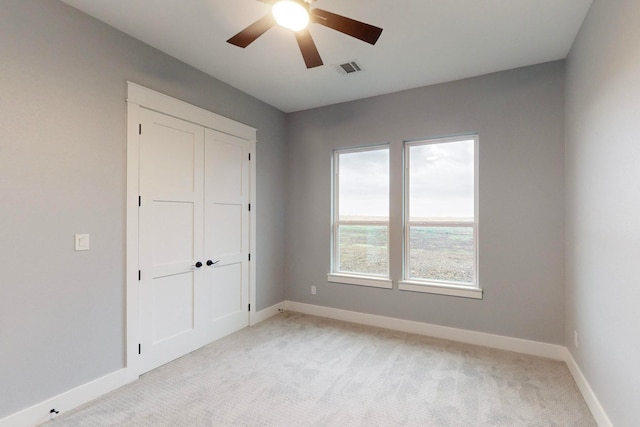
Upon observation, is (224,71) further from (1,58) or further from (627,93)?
(627,93)

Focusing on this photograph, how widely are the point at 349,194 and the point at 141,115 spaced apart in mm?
2567

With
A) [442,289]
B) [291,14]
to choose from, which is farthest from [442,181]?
[291,14]

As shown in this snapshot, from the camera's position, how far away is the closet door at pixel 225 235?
327 centimetres

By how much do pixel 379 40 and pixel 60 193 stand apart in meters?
2.78

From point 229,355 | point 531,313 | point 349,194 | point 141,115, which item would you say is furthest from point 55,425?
point 531,313

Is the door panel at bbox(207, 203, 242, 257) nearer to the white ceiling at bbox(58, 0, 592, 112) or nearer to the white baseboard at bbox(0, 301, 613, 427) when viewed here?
the white baseboard at bbox(0, 301, 613, 427)

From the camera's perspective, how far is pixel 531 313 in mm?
3020

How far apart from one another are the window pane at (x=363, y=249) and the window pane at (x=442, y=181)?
0.53 metres

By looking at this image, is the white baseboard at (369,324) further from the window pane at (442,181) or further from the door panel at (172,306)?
the window pane at (442,181)

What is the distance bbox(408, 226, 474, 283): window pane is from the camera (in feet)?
11.2

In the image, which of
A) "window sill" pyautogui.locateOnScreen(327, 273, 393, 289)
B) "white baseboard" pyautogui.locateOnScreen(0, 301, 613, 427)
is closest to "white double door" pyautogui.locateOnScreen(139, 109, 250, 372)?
"white baseboard" pyautogui.locateOnScreen(0, 301, 613, 427)

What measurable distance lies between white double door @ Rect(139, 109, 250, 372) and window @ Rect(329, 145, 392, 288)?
4.14 ft

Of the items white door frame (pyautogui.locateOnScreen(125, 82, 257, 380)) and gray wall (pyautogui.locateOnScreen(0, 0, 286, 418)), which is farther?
white door frame (pyautogui.locateOnScreen(125, 82, 257, 380))

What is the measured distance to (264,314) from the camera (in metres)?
4.04
